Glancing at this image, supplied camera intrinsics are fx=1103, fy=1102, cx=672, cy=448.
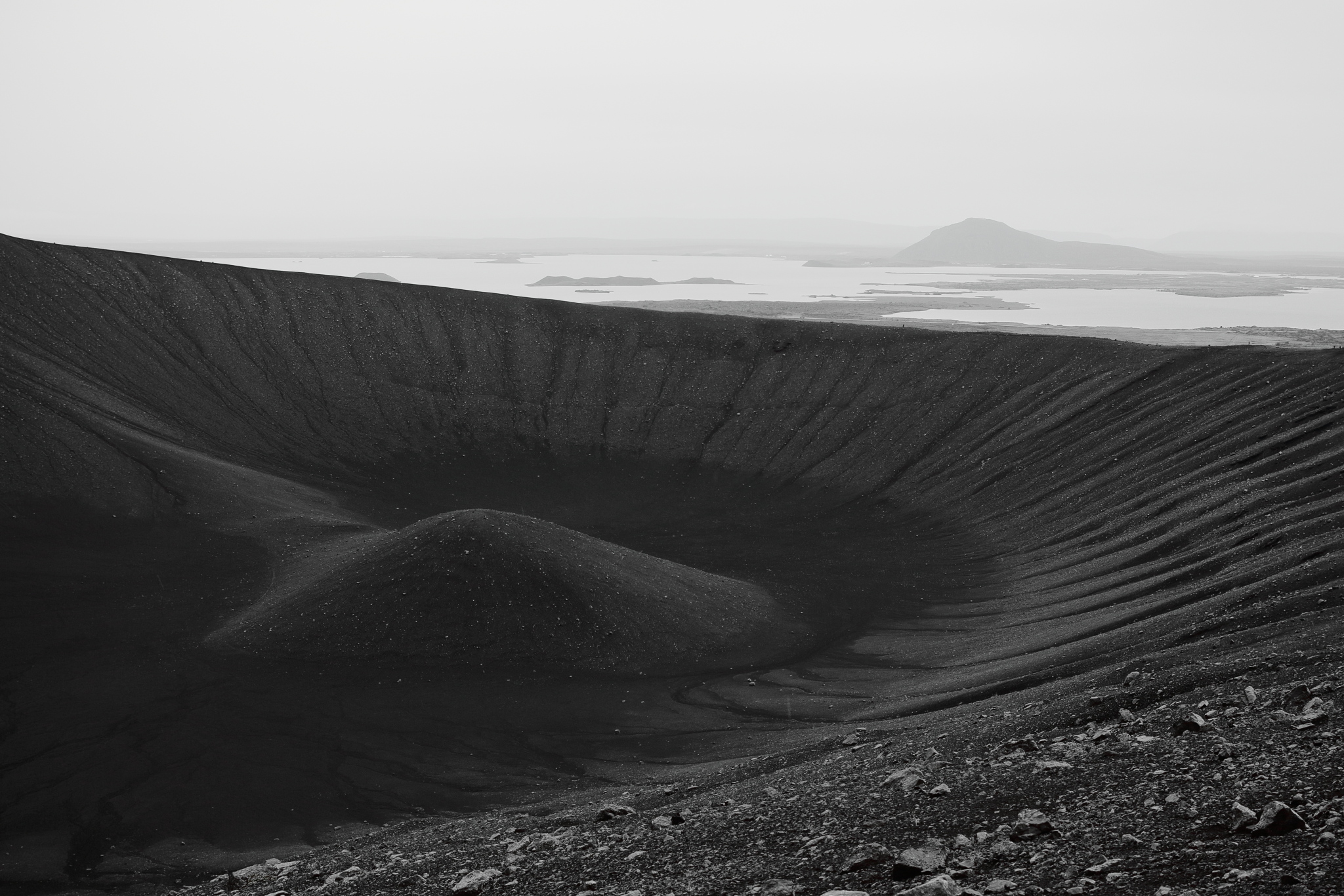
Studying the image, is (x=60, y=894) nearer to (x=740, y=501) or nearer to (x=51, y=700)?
(x=51, y=700)

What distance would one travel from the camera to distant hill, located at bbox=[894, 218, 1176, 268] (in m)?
146

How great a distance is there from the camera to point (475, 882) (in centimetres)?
862

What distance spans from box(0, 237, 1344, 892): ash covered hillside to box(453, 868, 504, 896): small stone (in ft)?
14.8

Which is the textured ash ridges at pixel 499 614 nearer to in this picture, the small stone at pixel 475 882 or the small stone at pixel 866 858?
the small stone at pixel 475 882

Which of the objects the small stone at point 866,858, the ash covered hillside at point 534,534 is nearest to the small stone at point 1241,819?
the small stone at point 866,858

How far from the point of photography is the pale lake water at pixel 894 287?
210 feet

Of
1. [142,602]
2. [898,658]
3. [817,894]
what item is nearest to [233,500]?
[142,602]

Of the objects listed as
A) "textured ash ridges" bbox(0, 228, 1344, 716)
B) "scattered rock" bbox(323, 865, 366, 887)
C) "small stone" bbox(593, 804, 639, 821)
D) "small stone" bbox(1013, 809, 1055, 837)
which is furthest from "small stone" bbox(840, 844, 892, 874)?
"textured ash ridges" bbox(0, 228, 1344, 716)

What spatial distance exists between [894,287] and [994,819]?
296 feet

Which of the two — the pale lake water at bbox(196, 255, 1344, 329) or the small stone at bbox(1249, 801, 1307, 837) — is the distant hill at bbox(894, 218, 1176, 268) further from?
the small stone at bbox(1249, 801, 1307, 837)

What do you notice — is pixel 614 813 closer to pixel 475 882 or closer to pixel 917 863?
pixel 475 882

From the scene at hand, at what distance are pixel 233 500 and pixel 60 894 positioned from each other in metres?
13.9

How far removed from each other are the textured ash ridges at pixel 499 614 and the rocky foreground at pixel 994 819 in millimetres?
5573

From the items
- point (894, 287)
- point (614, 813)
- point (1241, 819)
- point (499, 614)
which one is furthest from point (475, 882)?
point (894, 287)
